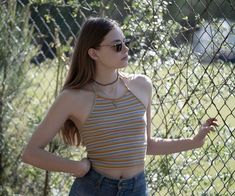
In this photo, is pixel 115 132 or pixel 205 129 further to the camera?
pixel 205 129

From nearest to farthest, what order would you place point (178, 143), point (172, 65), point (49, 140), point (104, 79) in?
point (49, 140) < point (104, 79) < point (178, 143) < point (172, 65)

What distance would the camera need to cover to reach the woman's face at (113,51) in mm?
3182

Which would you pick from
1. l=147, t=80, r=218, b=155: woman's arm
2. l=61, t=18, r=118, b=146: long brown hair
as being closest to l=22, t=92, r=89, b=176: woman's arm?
l=61, t=18, r=118, b=146: long brown hair

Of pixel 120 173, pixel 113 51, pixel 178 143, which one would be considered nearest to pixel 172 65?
pixel 178 143

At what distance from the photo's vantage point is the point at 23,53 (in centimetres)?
539

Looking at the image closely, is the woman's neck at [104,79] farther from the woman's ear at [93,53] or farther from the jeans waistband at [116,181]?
the jeans waistband at [116,181]

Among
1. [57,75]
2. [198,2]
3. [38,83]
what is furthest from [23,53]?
A: [198,2]

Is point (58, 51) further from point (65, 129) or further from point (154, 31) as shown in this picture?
point (65, 129)

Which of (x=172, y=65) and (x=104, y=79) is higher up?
(x=104, y=79)

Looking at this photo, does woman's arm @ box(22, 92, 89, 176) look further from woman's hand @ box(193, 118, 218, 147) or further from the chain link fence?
the chain link fence

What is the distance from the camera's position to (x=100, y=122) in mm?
3170

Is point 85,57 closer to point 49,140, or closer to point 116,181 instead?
point 49,140

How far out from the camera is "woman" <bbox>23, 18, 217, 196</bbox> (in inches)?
123

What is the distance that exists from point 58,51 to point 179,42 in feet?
3.27
